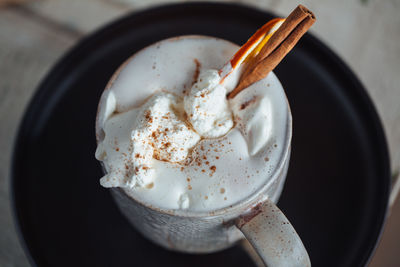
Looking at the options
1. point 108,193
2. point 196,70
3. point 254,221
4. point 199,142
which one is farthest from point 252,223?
point 108,193

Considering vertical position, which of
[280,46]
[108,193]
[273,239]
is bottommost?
[273,239]

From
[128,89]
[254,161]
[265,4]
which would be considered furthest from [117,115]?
[265,4]

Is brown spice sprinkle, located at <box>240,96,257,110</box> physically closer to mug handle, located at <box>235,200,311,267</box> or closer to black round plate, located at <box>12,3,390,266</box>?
mug handle, located at <box>235,200,311,267</box>

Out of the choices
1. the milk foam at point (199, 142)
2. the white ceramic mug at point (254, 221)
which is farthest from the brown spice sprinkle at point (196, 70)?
the white ceramic mug at point (254, 221)

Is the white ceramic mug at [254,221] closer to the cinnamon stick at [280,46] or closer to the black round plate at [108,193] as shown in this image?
the cinnamon stick at [280,46]

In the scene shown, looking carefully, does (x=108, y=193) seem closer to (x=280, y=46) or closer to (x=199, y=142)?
(x=199, y=142)

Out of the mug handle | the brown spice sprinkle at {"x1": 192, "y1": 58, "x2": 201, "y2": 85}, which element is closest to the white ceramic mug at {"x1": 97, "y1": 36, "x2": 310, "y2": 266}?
the mug handle

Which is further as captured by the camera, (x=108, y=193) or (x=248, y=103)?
(x=108, y=193)
